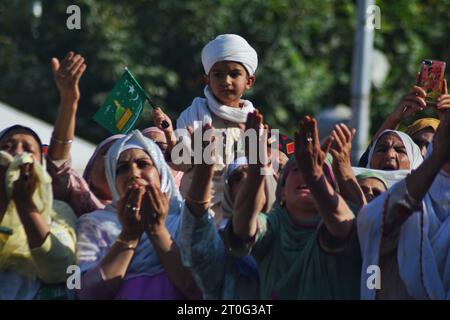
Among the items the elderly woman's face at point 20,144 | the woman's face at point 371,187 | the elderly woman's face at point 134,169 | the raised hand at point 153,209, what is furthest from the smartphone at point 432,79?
the elderly woman's face at point 20,144

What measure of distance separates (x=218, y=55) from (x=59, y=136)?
1.34 metres

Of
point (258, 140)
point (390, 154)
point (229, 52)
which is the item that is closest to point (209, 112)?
point (229, 52)

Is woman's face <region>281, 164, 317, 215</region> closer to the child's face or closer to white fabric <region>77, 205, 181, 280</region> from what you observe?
white fabric <region>77, 205, 181, 280</region>

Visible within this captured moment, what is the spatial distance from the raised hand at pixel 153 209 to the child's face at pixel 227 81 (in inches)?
59.1

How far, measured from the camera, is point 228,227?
19.2 ft

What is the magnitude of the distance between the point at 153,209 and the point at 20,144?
2.20 feet

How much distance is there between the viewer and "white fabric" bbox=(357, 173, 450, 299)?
230 inches

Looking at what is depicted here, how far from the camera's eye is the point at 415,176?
573cm

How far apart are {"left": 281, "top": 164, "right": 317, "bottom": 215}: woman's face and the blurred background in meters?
8.28

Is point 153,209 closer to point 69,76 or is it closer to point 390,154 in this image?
point 69,76

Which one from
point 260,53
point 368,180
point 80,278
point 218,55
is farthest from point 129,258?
point 260,53

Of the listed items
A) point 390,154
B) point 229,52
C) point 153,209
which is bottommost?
point 153,209

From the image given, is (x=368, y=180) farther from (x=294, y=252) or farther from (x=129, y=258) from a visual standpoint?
(x=129, y=258)

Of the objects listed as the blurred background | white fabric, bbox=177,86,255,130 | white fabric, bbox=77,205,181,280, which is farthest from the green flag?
the blurred background
